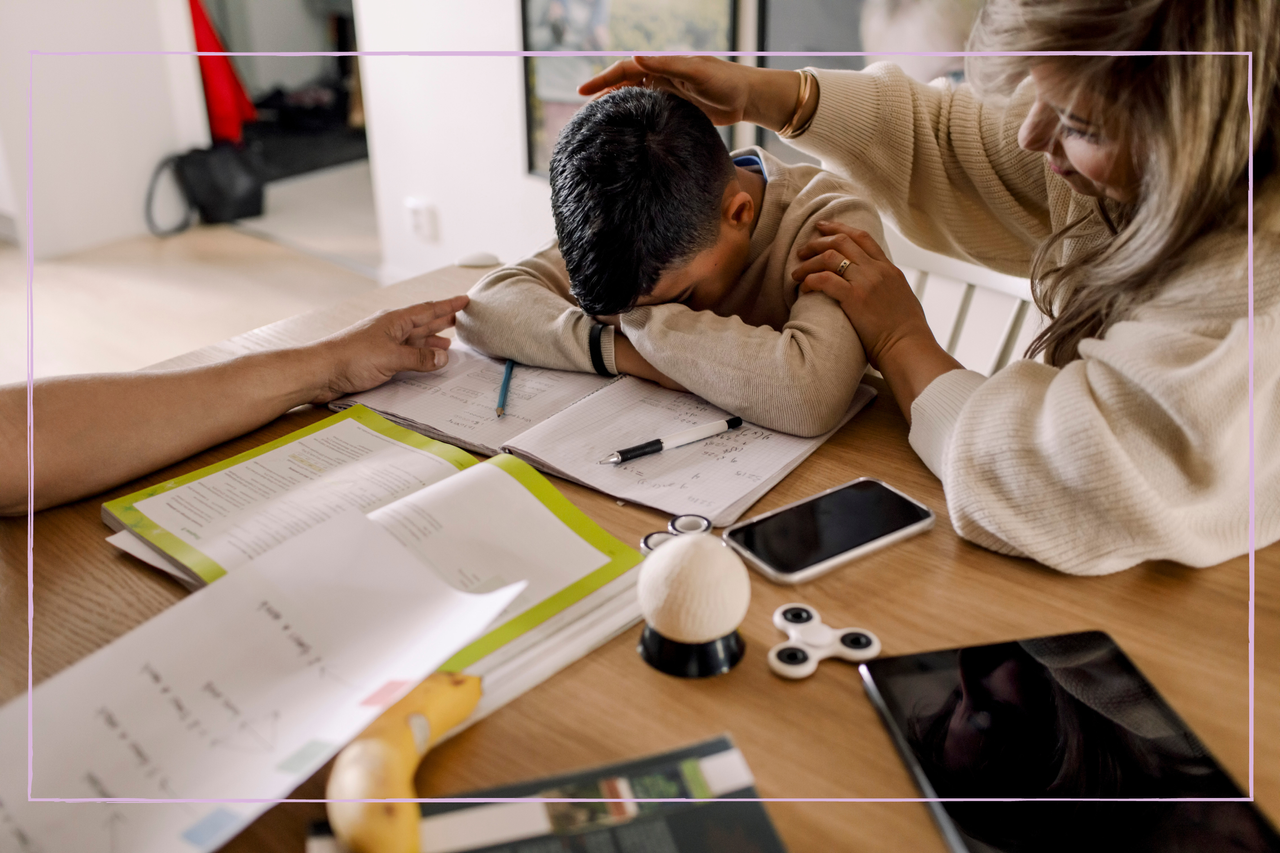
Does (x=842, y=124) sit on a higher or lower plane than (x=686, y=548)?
higher

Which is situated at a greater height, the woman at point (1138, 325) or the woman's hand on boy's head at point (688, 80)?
the woman's hand on boy's head at point (688, 80)

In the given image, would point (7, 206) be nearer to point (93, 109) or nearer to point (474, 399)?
point (93, 109)

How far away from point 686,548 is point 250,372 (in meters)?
0.56

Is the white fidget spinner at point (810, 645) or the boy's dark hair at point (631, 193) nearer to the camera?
the white fidget spinner at point (810, 645)

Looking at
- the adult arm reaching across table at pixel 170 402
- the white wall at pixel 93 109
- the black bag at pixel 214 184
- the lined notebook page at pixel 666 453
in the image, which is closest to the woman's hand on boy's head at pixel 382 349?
the adult arm reaching across table at pixel 170 402

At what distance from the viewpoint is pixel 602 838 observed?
46 centimetres

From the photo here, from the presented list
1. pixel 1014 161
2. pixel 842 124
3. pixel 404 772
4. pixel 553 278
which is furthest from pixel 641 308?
pixel 404 772

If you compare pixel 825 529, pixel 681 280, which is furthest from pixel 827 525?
pixel 681 280

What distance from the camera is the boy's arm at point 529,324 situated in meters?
1.01

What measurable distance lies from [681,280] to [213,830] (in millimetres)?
709

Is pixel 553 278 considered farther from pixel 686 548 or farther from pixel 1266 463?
pixel 1266 463

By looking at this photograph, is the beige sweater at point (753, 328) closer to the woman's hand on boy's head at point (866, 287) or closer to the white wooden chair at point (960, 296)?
the woman's hand on boy's head at point (866, 287)

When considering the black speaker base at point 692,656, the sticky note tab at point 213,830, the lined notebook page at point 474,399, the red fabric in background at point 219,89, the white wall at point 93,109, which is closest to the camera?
the sticky note tab at point 213,830

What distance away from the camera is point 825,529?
729mm
